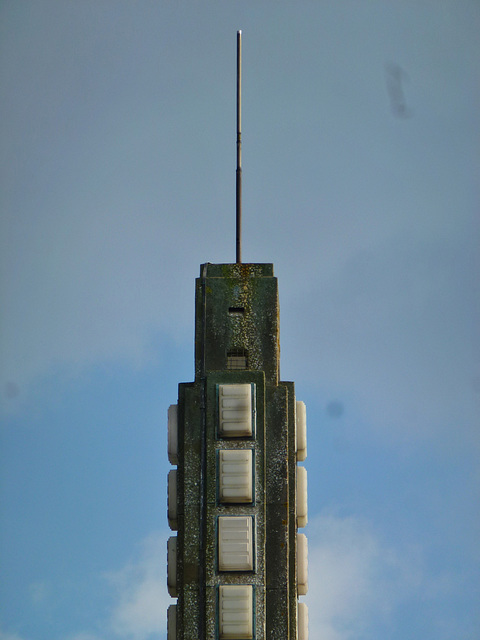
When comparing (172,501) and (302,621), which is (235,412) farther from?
(302,621)

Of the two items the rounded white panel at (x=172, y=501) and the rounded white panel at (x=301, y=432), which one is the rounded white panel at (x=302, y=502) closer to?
the rounded white panel at (x=301, y=432)

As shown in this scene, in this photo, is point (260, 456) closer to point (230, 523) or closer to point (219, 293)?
point (230, 523)

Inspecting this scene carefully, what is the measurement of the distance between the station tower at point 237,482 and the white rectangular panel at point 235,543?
0.02 meters

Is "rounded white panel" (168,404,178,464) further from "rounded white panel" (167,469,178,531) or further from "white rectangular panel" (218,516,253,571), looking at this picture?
"white rectangular panel" (218,516,253,571)

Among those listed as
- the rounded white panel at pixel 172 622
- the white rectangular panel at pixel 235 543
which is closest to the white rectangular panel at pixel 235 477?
the white rectangular panel at pixel 235 543

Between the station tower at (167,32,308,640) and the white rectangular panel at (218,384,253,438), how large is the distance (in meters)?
0.02

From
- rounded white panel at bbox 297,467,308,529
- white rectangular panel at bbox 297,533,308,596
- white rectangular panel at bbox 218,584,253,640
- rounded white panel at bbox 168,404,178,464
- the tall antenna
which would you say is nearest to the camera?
white rectangular panel at bbox 218,584,253,640

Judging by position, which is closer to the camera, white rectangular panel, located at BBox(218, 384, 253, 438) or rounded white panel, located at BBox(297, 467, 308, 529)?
white rectangular panel, located at BBox(218, 384, 253, 438)

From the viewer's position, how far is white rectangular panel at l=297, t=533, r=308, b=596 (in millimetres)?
25656

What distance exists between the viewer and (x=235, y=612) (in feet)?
81.3

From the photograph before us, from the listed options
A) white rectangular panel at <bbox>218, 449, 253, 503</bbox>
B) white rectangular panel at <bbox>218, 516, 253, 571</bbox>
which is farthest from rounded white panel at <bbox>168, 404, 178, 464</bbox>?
white rectangular panel at <bbox>218, 516, 253, 571</bbox>

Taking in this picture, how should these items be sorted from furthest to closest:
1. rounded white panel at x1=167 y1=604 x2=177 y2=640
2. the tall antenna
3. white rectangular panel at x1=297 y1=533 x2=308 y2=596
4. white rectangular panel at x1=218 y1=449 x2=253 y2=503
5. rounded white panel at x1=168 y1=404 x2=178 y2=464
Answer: the tall antenna < rounded white panel at x1=168 y1=404 x2=178 y2=464 < white rectangular panel at x1=297 y1=533 x2=308 y2=596 < white rectangular panel at x1=218 y1=449 x2=253 y2=503 < rounded white panel at x1=167 y1=604 x2=177 y2=640

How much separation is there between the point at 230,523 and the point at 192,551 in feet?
3.28

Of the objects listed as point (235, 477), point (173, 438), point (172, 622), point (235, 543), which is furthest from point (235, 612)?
point (173, 438)
